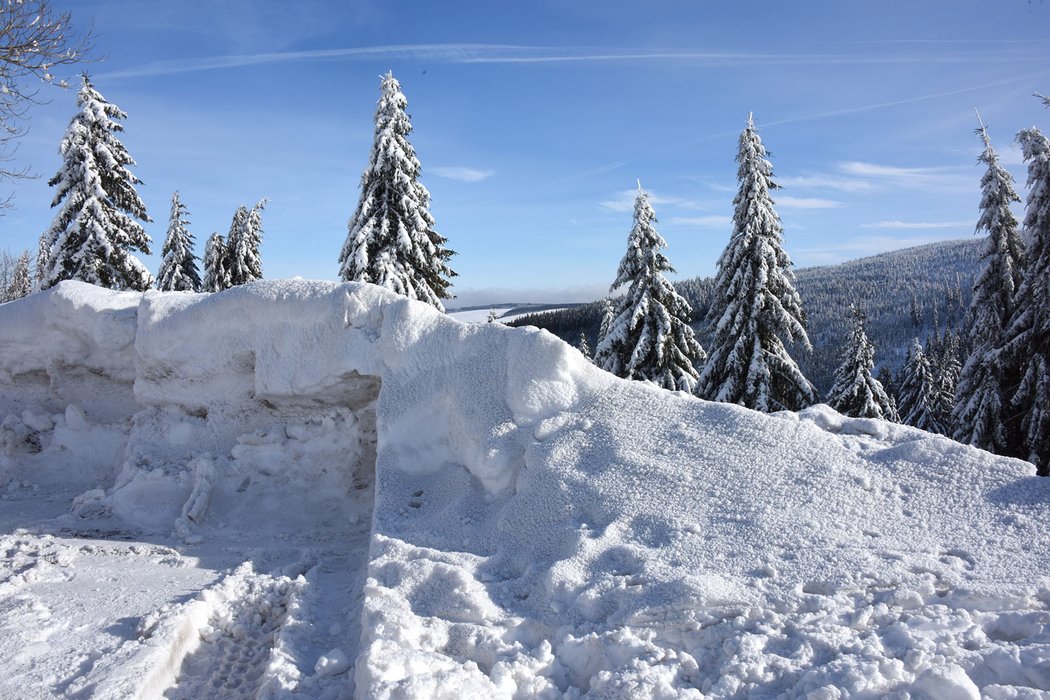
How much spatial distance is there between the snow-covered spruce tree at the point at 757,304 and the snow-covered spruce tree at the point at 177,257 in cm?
2659

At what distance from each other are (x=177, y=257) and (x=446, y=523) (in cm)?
3147

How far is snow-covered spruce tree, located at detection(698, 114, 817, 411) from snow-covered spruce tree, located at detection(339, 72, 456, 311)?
30.2 ft

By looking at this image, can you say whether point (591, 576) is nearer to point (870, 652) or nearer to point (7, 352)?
point (870, 652)

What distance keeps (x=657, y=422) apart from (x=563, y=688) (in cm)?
281

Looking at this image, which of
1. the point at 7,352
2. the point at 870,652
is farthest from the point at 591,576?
the point at 7,352

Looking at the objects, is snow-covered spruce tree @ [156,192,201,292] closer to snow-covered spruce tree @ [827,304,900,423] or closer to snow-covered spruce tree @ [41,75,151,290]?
snow-covered spruce tree @ [41,75,151,290]

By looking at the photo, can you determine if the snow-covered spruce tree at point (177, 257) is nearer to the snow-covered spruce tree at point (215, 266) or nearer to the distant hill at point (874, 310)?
the snow-covered spruce tree at point (215, 266)

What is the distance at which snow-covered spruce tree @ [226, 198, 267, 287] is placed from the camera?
32.9m

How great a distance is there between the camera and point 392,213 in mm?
19609

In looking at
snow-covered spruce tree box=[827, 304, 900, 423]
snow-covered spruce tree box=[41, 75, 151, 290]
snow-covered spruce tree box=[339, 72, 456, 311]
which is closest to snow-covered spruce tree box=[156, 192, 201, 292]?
snow-covered spruce tree box=[41, 75, 151, 290]

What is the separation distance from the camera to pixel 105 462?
867cm

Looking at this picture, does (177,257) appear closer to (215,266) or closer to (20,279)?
(215,266)

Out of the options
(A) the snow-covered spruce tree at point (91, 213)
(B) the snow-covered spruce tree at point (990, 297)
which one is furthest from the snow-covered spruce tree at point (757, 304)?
(A) the snow-covered spruce tree at point (91, 213)

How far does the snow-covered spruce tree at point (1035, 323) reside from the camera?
602 inches
